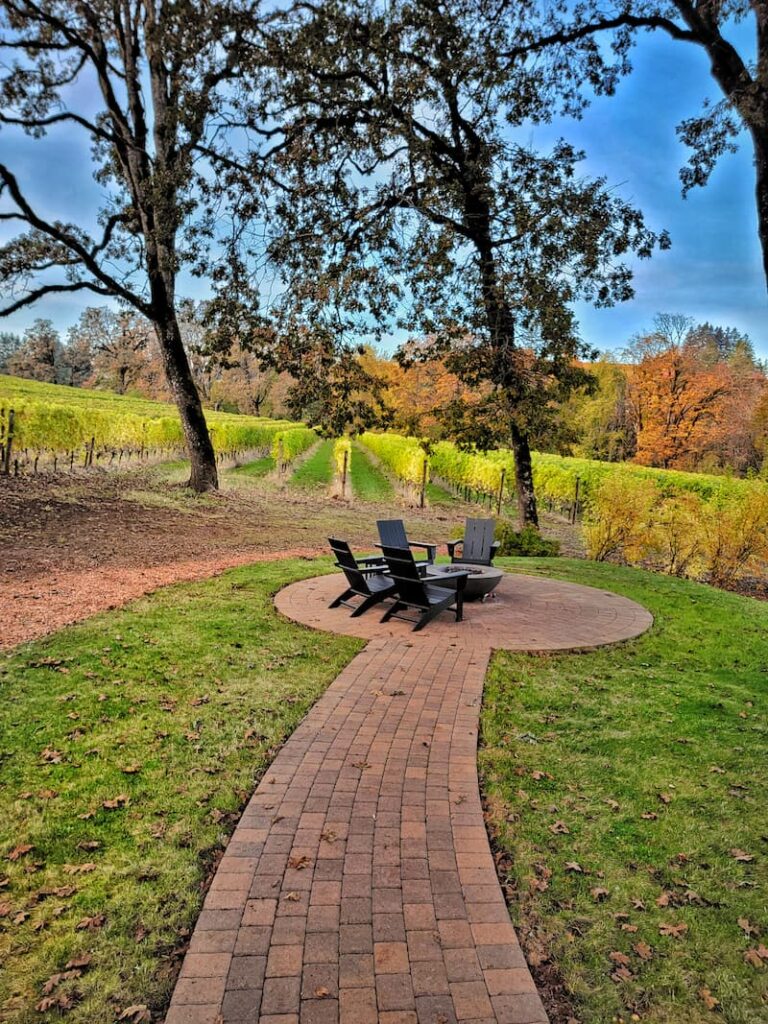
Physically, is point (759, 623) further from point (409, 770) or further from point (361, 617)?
point (409, 770)

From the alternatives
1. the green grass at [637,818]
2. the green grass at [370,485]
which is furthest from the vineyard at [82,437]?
the green grass at [637,818]

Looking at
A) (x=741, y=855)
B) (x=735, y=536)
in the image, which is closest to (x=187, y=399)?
(x=735, y=536)

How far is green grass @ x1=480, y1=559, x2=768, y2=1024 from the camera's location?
256cm

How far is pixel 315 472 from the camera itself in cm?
3725

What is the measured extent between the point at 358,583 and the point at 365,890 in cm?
506

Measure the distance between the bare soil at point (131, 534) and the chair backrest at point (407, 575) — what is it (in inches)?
142

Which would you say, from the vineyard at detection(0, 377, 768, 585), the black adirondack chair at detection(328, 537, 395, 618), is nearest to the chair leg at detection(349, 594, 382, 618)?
the black adirondack chair at detection(328, 537, 395, 618)

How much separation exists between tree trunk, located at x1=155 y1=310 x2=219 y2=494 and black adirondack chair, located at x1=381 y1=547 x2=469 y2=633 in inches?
490

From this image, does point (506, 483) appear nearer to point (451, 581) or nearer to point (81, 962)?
point (451, 581)

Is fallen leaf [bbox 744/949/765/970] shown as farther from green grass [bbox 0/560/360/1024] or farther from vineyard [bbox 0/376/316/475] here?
vineyard [bbox 0/376/316/475]

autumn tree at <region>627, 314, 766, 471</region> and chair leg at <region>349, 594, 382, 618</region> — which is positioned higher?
autumn tree at <region>627, 314, 766, 471</region>

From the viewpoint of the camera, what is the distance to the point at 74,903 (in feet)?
9.32

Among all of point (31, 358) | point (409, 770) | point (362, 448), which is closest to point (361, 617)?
point (409, 770)

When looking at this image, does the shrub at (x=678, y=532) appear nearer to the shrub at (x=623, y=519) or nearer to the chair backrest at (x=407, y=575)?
the shrub at (x=623, y=519)
